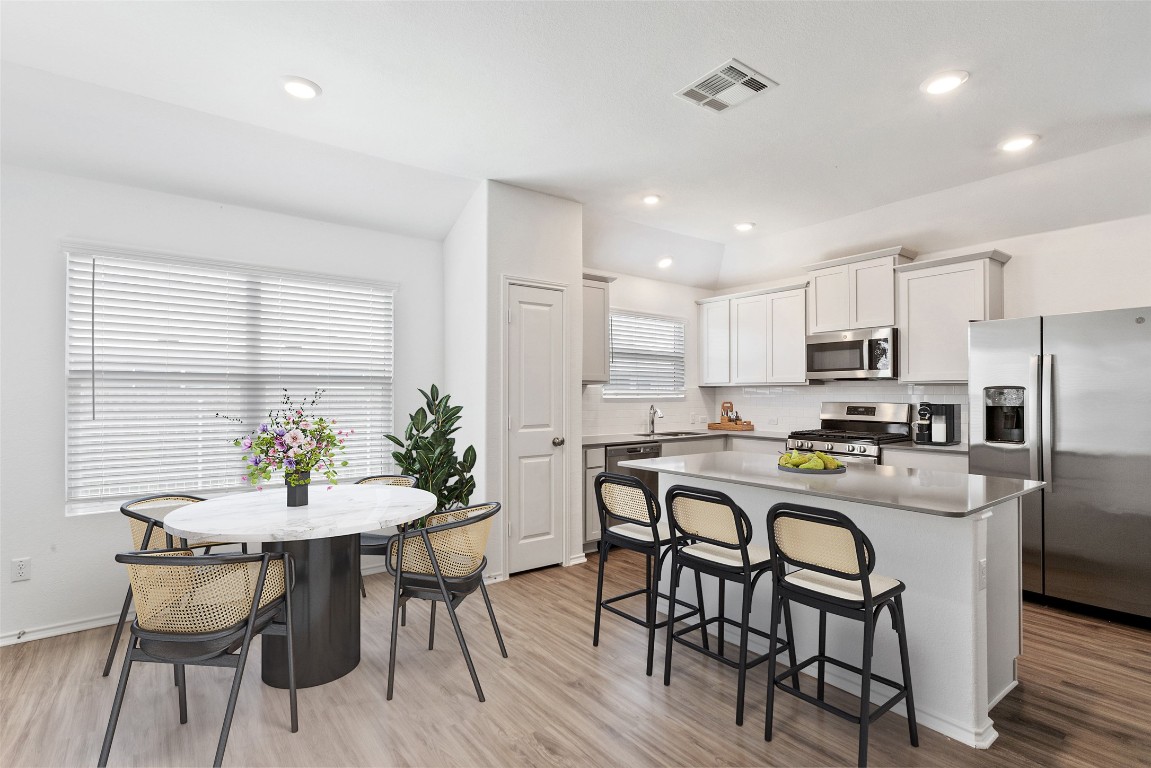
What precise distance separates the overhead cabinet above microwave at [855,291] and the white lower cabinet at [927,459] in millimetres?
1054

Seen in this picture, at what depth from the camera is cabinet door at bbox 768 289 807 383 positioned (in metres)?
5.56

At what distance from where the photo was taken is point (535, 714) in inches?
96.3

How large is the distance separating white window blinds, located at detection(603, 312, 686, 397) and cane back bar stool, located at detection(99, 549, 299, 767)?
395 cm

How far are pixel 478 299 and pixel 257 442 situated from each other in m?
1.94

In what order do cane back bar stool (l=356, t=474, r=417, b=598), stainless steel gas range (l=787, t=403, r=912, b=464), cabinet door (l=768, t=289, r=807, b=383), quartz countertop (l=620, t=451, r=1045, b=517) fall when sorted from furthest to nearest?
cabinet door (l=768, t=289, r=807, b=383) < stainless steel gas range (l=787, t=403, r=912, b=464) < cane back bar stool (l=356, t=474, r=417, b=598) < quartz countertop (l=620, t=451, r=1045, b=517)

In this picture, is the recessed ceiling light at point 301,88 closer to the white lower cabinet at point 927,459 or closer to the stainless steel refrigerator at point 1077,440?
the stainless steel refrigerator at point 1077,440

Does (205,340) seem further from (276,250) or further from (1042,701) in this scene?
(1042,701)

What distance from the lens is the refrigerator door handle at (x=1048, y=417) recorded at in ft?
12.0

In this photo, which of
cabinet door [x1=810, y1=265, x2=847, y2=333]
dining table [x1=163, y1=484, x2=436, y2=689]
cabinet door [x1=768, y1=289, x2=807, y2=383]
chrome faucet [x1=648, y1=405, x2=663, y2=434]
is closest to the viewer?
dining table [x1=163, y1=484, x2=436, y2=689]

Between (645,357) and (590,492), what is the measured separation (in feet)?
5.97

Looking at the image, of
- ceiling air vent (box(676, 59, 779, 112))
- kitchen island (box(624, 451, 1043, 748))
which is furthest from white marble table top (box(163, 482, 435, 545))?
ceiling air vent (box(676, 59, 779, 112))

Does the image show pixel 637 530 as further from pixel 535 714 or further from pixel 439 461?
pixel 439 461

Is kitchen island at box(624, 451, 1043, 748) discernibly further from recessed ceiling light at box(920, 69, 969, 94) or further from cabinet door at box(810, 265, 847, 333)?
cabinet door at box(810, 265, 847, 333)

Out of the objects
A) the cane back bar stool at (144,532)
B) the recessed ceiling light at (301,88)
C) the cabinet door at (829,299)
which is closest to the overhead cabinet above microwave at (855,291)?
the cabinet door at (829,299)
